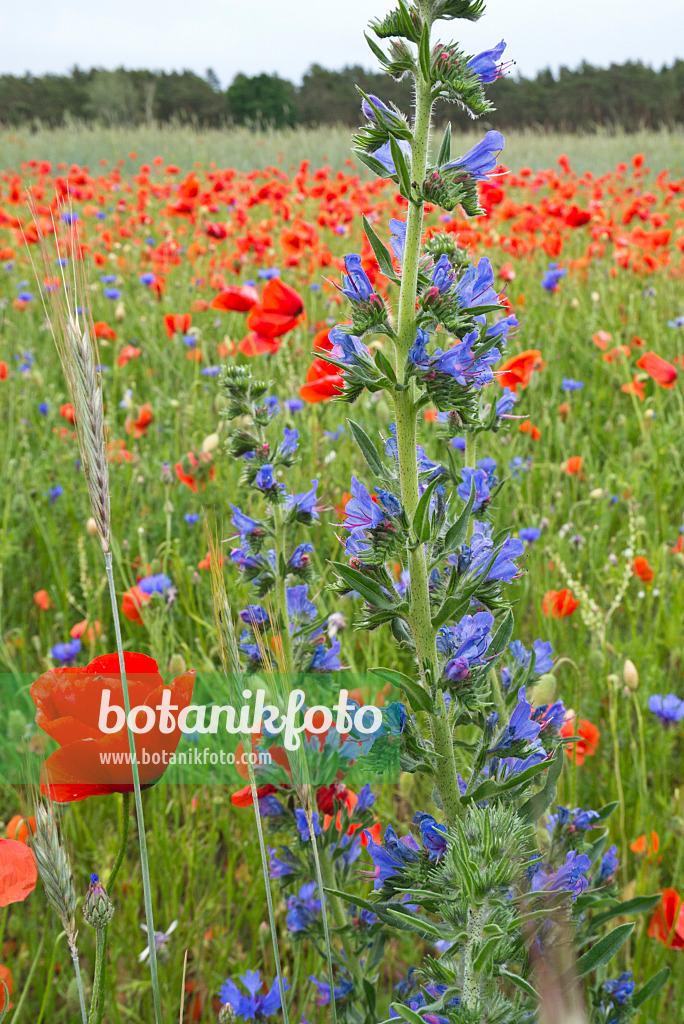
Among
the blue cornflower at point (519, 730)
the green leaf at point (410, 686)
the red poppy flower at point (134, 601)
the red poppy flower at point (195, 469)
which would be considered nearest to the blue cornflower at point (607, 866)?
the blue cornflower at point (519, 730)

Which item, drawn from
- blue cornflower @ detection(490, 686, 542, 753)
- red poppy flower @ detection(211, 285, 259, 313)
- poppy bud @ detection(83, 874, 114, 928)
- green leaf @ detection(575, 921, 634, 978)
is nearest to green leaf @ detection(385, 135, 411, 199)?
blue cornflower @ detection(490, 686, 542, 753)

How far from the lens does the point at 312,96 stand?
31.3 m

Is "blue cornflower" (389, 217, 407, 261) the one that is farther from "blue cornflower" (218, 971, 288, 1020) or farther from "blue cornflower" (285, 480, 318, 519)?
"blue cornflower" (218, 971, 288, 1020)

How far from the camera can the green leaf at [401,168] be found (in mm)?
783

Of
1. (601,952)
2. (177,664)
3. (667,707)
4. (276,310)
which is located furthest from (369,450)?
(276,310)

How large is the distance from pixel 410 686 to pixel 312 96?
34986 millimetres

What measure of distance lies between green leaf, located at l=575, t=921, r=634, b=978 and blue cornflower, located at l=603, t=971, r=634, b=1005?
238 mm

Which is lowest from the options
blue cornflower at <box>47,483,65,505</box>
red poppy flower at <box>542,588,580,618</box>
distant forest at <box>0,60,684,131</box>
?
red poppy flower at <box>542,588,580,618</box>

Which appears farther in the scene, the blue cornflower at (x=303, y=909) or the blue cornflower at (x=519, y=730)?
the blue cornflower at (x=303, y=909)

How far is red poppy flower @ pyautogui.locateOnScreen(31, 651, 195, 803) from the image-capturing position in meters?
0.95

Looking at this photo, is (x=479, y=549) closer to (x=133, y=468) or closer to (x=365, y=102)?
(x=365, y=102)

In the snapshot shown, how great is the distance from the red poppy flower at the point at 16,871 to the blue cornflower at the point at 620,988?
2.74 ft

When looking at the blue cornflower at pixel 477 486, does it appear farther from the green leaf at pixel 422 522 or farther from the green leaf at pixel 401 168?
the green leaf at pixel 401 168

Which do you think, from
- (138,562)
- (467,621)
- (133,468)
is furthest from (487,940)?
(133,468)
